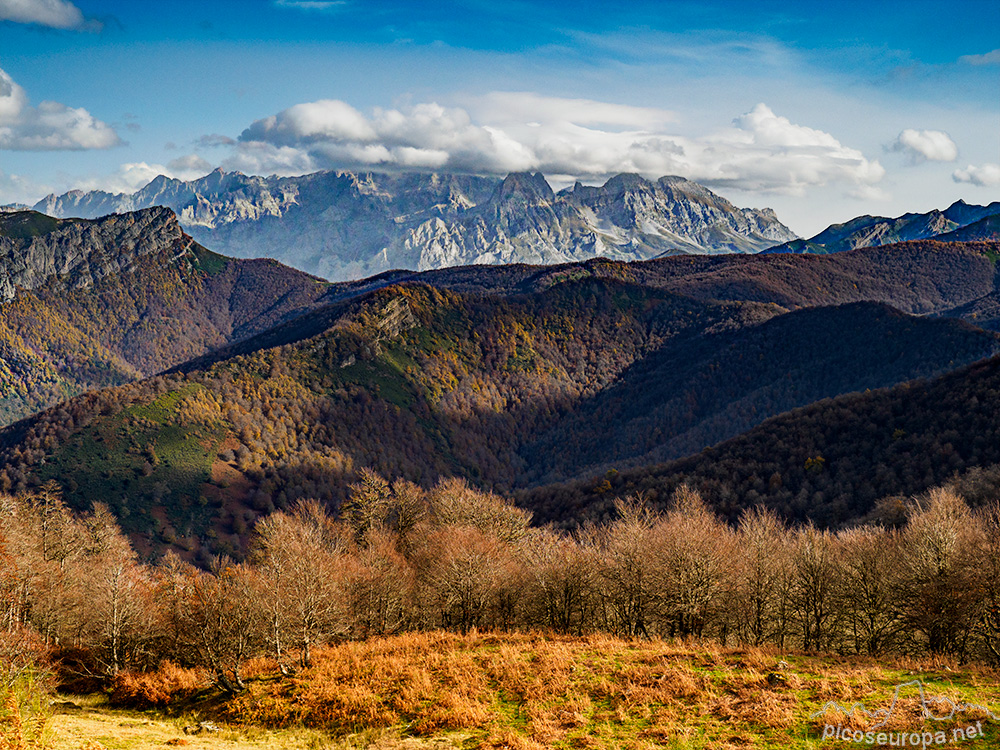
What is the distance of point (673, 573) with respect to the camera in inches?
1919

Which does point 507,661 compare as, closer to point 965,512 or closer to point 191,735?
point 191,735

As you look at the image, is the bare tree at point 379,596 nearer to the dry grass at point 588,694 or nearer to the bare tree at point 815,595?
the dry grass at point 588,694

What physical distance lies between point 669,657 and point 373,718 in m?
17.6

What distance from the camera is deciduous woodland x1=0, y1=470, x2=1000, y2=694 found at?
4022cm

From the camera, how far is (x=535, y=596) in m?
54.2

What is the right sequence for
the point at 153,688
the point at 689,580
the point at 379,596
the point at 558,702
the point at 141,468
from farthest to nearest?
1. the point at 141,468
2. the point at 379,596
3. the point at 689,580
4. the point at 153,688
5. the point at 558,702

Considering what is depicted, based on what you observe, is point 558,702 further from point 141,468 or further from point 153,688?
point 141,468

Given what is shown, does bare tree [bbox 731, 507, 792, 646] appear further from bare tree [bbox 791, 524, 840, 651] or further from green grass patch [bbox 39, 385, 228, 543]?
green grass patch [bbox 39, 385, 228, 543]

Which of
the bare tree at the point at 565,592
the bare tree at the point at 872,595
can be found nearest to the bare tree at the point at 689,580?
the bare tree at the point at 565,592

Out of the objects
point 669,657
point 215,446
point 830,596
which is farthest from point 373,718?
point 215,446

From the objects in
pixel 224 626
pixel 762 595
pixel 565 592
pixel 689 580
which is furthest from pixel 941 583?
pixel 224 626

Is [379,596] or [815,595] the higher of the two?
[815,595]

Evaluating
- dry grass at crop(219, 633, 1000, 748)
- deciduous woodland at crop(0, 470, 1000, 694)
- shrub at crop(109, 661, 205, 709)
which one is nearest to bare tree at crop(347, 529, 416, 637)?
deciduous woodland at crop(0, 470, 1000, 694)

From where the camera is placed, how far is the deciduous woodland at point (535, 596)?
40.2m
